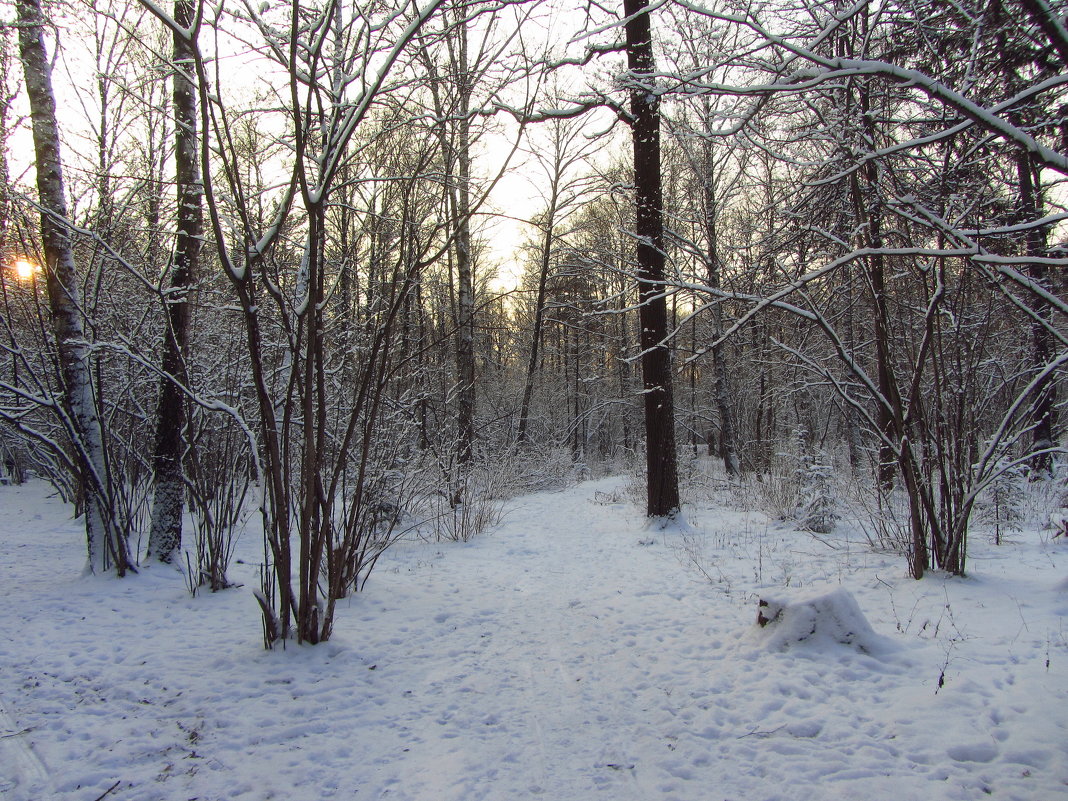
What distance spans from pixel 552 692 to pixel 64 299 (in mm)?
5120

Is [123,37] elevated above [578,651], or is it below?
above

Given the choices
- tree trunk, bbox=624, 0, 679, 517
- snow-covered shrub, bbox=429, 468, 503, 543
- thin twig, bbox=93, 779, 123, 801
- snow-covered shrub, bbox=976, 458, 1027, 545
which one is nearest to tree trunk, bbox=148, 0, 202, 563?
snow-covered shrub, bbox=429, 468, 503, 543

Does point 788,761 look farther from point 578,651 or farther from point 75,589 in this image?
point 75,589

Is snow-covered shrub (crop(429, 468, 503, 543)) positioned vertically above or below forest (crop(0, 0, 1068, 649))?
below

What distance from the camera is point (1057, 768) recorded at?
201 centimetres

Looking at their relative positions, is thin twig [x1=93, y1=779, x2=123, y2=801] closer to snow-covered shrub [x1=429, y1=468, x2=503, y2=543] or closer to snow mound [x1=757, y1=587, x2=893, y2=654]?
snow mound [x1=757, y1=587, x2=893, y2=654]

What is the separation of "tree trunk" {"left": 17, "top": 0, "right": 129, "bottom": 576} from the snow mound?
509 cm

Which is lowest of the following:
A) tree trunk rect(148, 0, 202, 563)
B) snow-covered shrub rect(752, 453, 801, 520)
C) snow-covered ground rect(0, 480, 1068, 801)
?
snow-covered ground rect(0, 480, 1068, 801)

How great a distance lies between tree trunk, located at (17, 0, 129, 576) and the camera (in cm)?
453

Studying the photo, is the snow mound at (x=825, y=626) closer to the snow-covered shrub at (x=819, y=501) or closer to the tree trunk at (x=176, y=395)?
the snow-covered shrub at (x=819, y=501)

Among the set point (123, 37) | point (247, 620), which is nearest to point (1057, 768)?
point (247, 620)

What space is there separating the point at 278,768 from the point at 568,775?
1.19 meters

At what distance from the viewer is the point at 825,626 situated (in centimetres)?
315

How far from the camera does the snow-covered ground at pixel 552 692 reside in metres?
2.09
